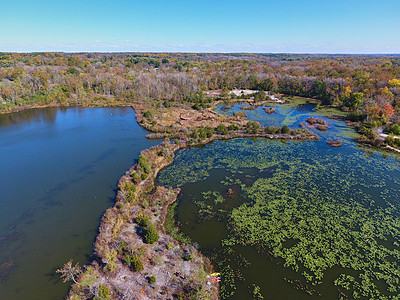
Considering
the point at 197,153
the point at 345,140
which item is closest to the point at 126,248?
the point at 197,153

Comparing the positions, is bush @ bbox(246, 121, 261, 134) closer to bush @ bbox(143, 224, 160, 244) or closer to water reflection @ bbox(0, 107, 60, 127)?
bush @ bbox(143, 224, 160, 244)

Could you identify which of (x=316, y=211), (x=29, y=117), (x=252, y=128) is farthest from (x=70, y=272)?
(x=29, y=117)

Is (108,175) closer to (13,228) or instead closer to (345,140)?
(13,228)

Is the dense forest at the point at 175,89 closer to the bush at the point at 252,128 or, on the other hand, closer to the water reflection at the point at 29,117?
the water reflection at the point at 29,117

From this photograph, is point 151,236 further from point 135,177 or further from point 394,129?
point 394,129

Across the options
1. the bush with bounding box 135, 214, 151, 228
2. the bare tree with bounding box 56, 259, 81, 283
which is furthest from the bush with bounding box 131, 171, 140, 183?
the bare tree with bounding box 56, 259, 81, 283
